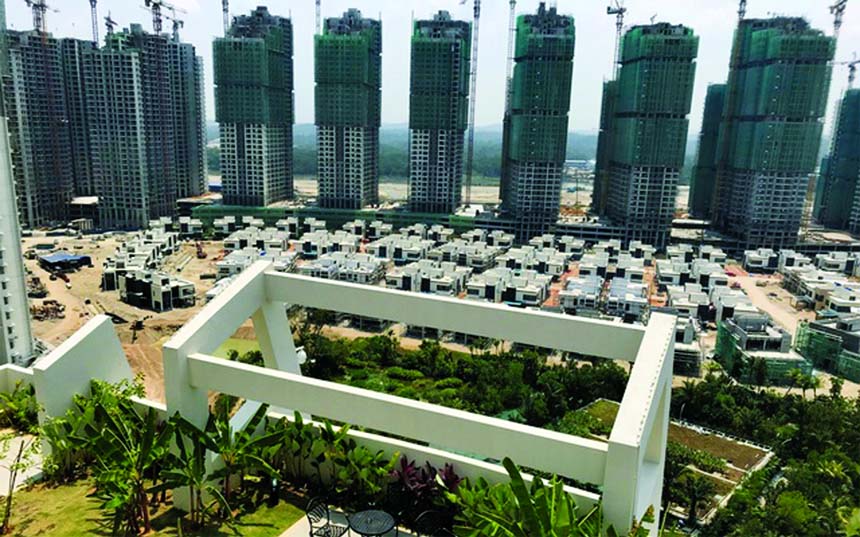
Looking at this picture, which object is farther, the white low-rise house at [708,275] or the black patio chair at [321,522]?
the white low-rise house at [708,275]

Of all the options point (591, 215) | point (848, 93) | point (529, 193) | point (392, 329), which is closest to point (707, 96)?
point (848, 93)

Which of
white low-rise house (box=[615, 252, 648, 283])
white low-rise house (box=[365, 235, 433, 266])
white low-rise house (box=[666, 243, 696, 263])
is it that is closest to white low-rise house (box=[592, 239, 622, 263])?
white low-rise house (box=[615, 252, 648, 283])

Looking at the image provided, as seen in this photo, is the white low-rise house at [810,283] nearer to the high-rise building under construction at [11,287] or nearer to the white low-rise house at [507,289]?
the white low-rise house at [507,289]

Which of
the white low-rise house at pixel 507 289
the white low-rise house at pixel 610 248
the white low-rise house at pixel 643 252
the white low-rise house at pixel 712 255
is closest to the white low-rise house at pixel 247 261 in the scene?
the white low-rise house at pixel 507 289

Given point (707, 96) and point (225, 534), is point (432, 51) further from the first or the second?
point (225, 534)

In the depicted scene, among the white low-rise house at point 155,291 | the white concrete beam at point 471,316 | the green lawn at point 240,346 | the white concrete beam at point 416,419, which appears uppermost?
the white concrete beam at point 471,316
